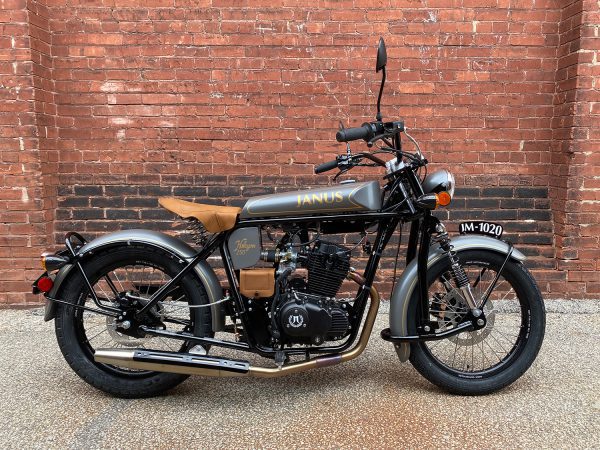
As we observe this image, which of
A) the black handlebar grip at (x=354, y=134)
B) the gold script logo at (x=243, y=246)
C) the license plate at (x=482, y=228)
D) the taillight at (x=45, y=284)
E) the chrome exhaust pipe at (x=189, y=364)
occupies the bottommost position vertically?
the chrome exhaust pipe at (x=189, y=364)

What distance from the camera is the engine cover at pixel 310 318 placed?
267 cm

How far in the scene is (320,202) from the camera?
8.64ft

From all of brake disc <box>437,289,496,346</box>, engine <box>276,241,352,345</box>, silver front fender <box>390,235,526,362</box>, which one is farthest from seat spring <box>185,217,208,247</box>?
brake disc <box>437,289,496,346</box>

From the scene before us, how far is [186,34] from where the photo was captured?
4219 mm

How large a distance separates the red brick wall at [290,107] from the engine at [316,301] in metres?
1.75

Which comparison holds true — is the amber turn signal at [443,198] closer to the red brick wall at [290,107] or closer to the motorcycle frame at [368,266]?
the motorcycle frame at [368,266]

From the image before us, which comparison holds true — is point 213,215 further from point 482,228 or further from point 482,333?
point 482,333

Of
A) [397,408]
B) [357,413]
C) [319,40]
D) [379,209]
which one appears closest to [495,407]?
[397,408]

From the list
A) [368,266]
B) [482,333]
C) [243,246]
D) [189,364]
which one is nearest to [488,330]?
[482,333]

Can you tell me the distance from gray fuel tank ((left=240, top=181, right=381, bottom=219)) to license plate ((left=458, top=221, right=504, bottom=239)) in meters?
0.65

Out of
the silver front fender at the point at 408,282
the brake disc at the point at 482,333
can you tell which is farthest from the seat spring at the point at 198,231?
the brake disc at the point at 482,333

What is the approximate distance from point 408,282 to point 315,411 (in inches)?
34.5

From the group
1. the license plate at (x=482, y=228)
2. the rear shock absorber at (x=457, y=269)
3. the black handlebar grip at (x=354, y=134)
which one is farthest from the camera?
the license plate at (x=482, y=228)

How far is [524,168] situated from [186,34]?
10.3ft
